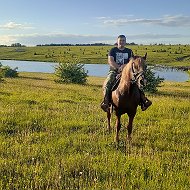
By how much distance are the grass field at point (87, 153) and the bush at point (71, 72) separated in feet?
89.6

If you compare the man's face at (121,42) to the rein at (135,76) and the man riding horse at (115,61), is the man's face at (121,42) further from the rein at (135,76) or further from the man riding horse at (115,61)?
the rein at (135,76)

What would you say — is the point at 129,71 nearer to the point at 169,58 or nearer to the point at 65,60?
the point at 65,60

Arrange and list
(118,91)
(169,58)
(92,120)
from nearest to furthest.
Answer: (118,91) < (92,120) < (169,58)

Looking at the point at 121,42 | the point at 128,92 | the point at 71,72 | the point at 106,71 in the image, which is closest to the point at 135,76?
the point at 128,92

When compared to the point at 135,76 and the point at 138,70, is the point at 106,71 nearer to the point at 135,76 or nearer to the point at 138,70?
the point at 135,76

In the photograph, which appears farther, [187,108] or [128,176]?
[187,108]

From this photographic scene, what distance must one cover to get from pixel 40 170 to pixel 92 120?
6.46 metres

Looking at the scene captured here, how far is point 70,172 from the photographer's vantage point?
8.00 meters

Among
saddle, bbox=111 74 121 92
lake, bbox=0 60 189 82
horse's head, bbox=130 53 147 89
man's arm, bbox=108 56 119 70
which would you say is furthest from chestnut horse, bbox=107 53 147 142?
lake, bbox=0 60 189 82

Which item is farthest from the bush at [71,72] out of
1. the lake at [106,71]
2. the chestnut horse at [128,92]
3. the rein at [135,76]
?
the rein at [135,76]

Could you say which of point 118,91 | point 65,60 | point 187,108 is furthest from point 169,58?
point 118,91

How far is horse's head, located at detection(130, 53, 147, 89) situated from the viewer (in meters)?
9.12

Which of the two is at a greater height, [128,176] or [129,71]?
[129,71]

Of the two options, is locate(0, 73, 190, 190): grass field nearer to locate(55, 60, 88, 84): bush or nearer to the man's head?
the man's head
